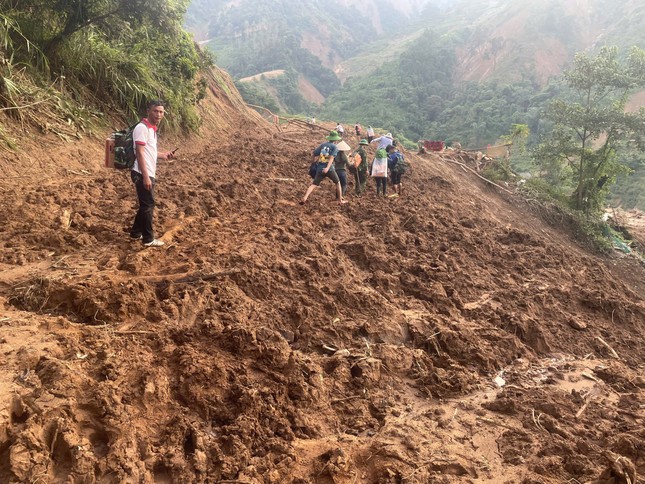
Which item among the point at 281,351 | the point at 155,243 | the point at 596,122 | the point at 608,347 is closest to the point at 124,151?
the point at 155,243

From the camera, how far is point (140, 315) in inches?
120

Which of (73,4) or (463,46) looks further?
(463,46)

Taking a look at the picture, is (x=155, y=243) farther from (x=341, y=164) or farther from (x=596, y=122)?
(x=596, y=122)

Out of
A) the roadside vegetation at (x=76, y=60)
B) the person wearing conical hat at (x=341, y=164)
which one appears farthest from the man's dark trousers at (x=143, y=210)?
the person wearing conical hat at (x=341, y=164)

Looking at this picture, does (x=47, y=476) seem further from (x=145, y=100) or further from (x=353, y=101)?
(x=353, y=101)

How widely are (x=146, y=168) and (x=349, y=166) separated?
4.62 metres

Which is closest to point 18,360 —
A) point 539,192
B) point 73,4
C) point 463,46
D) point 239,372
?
point 239,372

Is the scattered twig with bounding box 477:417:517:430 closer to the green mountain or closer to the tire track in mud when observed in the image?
the tire track in mud

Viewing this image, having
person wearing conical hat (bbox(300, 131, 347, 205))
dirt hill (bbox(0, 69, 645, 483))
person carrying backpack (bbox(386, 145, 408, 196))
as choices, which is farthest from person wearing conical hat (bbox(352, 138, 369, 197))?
dirt hill (bbox(0, 69, 645, 483))

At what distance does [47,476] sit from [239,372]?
1115mm

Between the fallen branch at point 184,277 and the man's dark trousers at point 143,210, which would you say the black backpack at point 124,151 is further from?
the fallen branch at point 184,277

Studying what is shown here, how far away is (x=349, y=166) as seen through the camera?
8.03 meters

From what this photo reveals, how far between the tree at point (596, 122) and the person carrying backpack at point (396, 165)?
6.73m

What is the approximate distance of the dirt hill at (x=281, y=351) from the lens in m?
2.17
